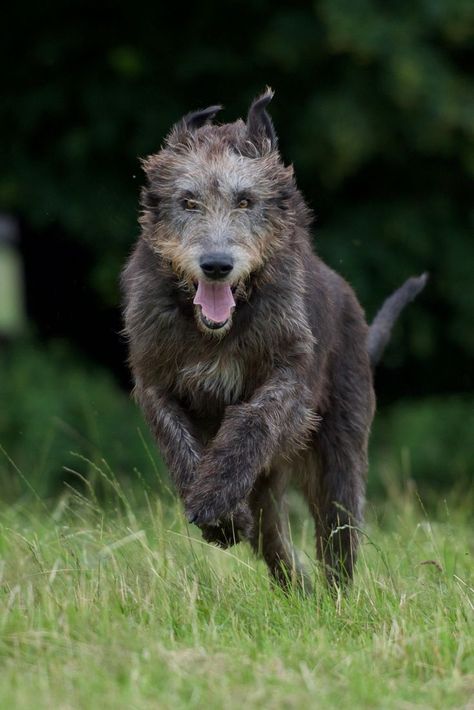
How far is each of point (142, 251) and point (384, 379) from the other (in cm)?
705

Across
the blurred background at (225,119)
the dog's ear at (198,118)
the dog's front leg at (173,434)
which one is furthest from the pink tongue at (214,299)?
the blurred background at (225,119)

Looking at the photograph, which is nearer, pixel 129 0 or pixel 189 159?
pixel 189 159

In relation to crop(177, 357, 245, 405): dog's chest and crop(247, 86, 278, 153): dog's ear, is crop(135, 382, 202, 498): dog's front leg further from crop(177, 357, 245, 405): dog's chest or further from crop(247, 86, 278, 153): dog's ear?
crop(247, 86, 278, 153): dog's ear

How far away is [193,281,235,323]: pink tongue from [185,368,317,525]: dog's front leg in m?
0.39

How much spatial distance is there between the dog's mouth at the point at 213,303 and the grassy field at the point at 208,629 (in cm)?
88

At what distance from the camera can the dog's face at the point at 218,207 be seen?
557 cm

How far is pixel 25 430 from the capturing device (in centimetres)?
1168

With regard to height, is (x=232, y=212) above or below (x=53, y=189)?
above

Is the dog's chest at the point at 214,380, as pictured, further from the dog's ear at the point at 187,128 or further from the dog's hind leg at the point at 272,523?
the dog's ear at the point at 187,128

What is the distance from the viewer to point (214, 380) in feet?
19.1

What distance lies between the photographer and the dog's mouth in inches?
219

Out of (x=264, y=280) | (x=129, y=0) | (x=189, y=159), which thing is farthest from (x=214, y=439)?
(x=129, y=0)

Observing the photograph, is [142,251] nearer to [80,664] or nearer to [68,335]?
[80,664]

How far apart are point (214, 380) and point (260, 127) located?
1.07m
